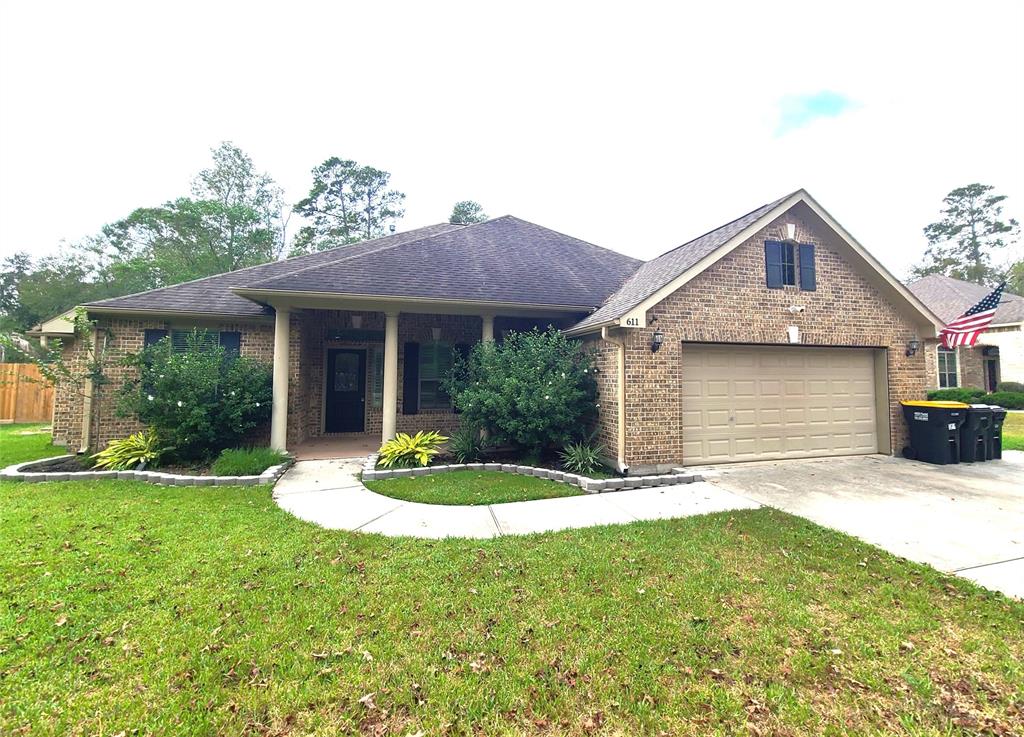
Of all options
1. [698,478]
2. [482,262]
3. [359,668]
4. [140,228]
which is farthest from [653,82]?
[140,228]

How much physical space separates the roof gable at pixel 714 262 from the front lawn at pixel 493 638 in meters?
4.28

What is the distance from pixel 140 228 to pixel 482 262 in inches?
1151

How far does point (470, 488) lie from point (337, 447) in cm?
460

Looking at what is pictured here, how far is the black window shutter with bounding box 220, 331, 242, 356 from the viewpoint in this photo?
9656 mm

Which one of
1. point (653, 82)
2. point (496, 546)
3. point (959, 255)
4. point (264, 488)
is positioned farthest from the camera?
point (959, 255)

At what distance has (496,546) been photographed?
14.6ft

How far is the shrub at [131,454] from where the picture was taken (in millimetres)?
7645

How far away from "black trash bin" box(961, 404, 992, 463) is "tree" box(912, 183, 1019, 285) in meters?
38.9

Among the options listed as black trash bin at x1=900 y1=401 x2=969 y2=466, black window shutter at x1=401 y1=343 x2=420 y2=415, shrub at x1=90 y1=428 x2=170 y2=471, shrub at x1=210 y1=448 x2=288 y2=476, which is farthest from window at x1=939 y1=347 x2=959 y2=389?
shrub at x1=90 y1=428 x2=170 y2=471

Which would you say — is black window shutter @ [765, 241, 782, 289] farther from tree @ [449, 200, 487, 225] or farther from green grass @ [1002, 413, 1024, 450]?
tree @ [449, 200, 487, 225]

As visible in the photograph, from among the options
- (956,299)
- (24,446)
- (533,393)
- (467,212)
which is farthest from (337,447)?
(956,299)

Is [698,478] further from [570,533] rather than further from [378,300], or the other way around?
[378,300]

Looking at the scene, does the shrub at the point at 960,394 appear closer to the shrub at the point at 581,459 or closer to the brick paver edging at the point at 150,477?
the shrub at the point at 581,459

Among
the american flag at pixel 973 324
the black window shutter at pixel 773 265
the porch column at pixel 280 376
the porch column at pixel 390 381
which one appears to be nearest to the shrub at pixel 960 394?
the american flag at pixel 973 324
